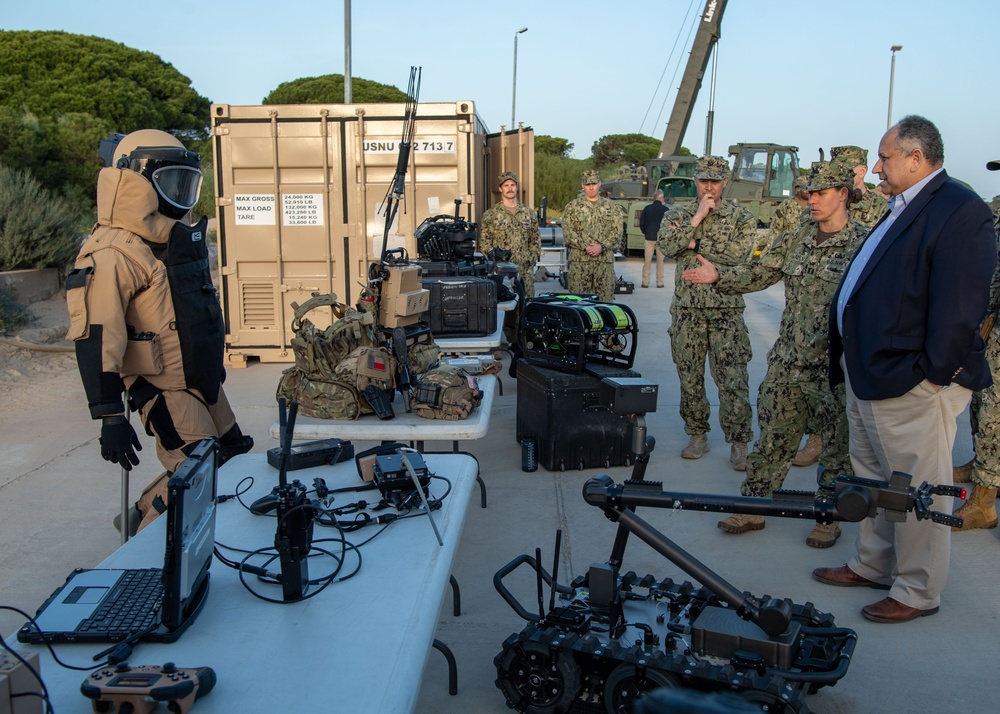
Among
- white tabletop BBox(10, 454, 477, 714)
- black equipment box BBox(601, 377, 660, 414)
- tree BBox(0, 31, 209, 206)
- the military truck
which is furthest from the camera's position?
the military truck

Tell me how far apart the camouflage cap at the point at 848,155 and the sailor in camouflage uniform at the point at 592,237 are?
A: 4.77m

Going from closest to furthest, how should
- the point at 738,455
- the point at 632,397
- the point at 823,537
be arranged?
the point at 632,397 → the point at 823,537 → the point at 738,455

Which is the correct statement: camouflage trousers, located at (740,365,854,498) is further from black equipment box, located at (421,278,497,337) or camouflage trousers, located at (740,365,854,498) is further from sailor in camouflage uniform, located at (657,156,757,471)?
black equipment box, located at (421,278,497,337)

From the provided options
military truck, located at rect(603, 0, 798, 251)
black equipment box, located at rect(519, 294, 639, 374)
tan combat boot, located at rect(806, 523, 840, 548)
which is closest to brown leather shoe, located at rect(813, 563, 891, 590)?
tan combat boot, located at rect(806, 523, 840, 548)

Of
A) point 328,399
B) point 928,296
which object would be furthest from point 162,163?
point 928,296

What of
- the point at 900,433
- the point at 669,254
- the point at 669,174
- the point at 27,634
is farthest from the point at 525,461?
the point at 669,174

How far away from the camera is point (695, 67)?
23.5 metres

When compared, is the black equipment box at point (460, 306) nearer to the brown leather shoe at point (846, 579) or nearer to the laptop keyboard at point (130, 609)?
the brown leather shoe at point (846, 579)

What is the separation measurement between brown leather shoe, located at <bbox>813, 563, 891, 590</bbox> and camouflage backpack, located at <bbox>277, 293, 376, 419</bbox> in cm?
233

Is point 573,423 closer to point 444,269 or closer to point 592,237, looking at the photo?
point 444,269

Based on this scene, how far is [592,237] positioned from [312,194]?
120 inches

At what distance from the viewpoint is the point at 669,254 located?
5.75 meters

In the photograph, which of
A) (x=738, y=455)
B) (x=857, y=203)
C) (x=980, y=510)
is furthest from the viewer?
(x=738, y=455)

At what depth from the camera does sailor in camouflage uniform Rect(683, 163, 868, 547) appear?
4.23m
